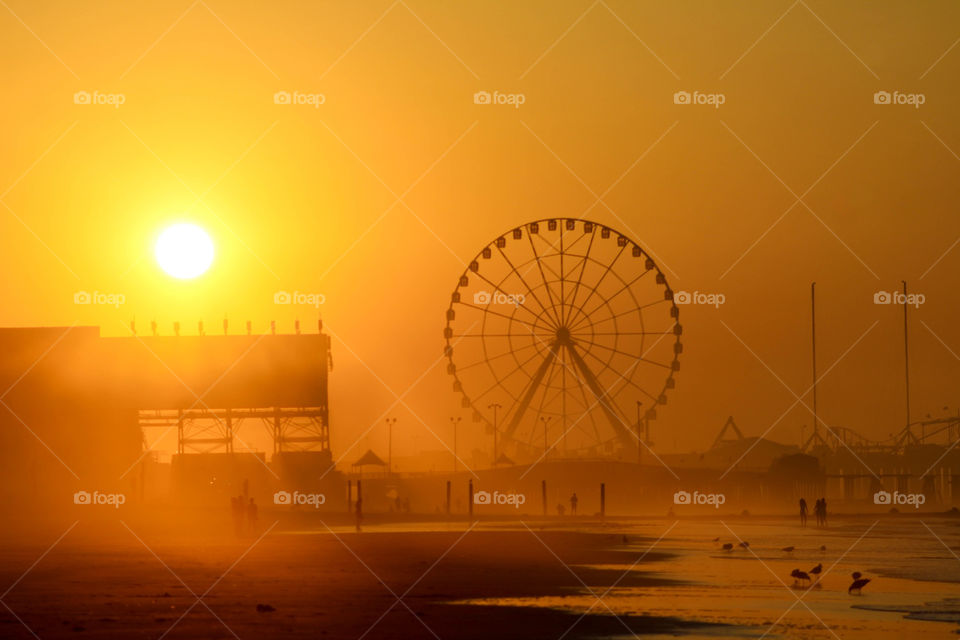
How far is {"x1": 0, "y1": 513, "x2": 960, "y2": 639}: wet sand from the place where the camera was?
66.4 ft

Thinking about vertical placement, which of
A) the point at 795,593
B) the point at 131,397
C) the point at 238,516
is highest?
the point at 131,397

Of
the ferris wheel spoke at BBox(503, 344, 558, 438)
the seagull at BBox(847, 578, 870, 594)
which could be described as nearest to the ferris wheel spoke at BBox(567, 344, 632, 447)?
the ferris wheel spoke at BBox(503, 344, 558, 438)

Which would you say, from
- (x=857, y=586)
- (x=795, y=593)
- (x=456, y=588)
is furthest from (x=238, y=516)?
(x=857, y=586)

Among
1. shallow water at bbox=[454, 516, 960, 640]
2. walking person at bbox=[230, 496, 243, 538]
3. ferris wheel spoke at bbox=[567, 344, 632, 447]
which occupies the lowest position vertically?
shallow water at bbox=[454, 516, 960, 640]

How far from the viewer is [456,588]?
27.0 meters

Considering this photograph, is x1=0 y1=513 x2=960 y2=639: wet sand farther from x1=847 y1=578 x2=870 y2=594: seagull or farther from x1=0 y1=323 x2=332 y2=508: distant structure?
x1=0 y1=323 x2=332 y2=508: distant structure

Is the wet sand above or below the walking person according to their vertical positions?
below

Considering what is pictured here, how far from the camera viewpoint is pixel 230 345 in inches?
4013

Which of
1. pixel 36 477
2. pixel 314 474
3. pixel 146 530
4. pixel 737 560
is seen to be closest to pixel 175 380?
pixel 314 474

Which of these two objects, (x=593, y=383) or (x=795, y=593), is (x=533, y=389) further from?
(x=795, y=593)

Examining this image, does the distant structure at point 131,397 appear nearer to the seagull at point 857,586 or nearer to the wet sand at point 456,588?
the wet sand at point 456,588

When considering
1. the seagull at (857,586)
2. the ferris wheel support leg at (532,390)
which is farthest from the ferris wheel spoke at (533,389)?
the seagull at (857,586)

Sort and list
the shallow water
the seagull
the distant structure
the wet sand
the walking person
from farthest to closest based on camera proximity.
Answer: the distant structure < the walking person < the seagull < the shallow water < the wet sand

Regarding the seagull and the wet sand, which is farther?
the seagull
